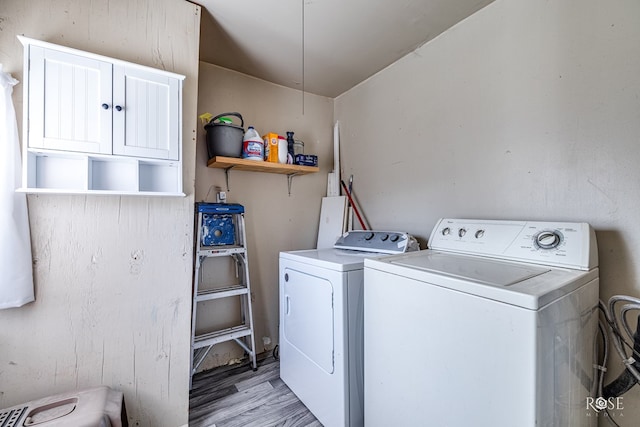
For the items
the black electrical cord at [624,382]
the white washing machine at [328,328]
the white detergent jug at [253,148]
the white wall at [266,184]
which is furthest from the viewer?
the white wall at [266,184]

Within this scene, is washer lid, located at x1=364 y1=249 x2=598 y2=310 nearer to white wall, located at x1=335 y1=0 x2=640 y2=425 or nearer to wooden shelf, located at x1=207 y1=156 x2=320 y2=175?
white wall, located at x1=335 y1=0 x2=640 y2=425

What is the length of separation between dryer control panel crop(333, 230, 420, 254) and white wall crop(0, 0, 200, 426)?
3.43 feet

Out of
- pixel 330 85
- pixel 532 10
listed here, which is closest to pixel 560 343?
pixel 532 10

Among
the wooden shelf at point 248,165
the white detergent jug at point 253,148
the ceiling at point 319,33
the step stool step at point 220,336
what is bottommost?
the step stool step at point 220,336

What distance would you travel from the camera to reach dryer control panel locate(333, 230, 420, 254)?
1587 millimetres

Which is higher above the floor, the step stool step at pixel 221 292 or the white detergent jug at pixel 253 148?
the white detergent jug at pixel 253 148

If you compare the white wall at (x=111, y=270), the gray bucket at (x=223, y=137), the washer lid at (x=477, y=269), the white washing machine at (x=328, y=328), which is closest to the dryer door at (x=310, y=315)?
the white washing machine at (x=328, y=328)

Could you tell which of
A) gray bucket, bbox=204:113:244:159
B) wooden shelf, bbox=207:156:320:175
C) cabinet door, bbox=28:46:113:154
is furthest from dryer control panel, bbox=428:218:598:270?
cabinet door, bbox=28:46:113:154

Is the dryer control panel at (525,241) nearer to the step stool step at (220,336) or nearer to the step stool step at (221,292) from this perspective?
the step stool step at (221,292)

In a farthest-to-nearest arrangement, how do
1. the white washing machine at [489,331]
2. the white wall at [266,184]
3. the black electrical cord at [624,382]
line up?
the white wall at [266,184] → the black electrical cord at [624,382] → the white washing machine at [489,331]

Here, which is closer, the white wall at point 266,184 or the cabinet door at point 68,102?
the cabinet door at point 68,102

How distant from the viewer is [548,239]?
1098 mm

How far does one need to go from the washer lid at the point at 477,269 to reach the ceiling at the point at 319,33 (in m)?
1.43

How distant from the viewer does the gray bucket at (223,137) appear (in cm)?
182
